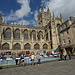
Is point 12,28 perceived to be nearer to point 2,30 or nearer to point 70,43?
point 2,30

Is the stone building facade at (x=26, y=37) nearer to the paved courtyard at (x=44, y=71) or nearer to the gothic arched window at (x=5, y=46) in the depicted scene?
the gothic arched window at (x=5, y=46)

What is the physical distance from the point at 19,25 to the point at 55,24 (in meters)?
17.9

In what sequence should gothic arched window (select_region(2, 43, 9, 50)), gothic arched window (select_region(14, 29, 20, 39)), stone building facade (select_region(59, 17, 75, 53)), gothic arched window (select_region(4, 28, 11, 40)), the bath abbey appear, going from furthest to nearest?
gothic arched window (select_region(14, 29, 20, 39))
gothic arched window (select_region(4, 28, 11, 40))
the bath abbey
gothic arched window (select_region(2, 43, 9, 50))
stone building facade (select_region(59, 17, 75, 53))

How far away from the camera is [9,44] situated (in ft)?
101

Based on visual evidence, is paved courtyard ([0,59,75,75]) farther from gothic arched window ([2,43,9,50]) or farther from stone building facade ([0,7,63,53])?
gothic arched window ([2,43,9,50])

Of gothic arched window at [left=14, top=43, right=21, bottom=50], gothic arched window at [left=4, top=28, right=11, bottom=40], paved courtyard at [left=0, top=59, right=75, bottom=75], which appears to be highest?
gothic arched window at [left=4, top=28, right=11, bottom=40]

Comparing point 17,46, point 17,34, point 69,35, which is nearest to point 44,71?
point 69,35

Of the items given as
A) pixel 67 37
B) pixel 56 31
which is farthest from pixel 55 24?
pixel 67 37

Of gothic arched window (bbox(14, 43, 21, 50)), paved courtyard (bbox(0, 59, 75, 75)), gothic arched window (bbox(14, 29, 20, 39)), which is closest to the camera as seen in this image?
paved courtyard (bbox(0, 59, 75, 75))

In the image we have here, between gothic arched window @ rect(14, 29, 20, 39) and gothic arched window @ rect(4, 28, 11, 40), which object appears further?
gothic arched window @ rect(14, 29, 20, 39)

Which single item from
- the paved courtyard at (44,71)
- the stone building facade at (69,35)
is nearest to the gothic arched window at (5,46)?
the stone building facade at (69,35)

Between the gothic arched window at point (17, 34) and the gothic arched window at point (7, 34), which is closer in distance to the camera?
the gothic arched window at point (7, 34)

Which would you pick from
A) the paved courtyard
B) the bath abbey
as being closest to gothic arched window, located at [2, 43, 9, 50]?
the bath abbey

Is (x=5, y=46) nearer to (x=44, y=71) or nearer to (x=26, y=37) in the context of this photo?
(x=26, y=37)
